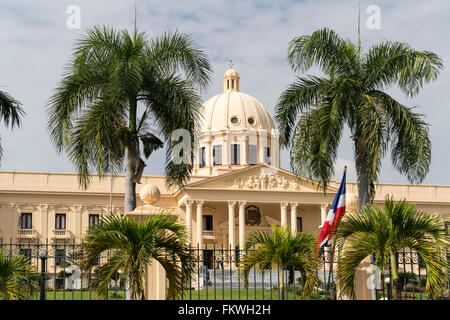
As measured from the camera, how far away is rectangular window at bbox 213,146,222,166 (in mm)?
62688

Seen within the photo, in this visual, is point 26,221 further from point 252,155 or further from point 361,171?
point 361,171

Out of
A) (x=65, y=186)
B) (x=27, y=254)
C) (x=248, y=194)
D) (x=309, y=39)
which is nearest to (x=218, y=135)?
(x=248, y=194)

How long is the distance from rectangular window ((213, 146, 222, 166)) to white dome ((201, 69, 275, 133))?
1.75 meters

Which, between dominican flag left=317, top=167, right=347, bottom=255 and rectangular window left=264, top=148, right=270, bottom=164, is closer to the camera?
dominican flag left=317, top=167, right=347, bottom=255

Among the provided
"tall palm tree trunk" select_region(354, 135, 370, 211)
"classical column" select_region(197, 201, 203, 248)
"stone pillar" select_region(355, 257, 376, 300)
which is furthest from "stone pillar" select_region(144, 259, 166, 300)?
"classical column" select_region(197, 201, 203, 248)

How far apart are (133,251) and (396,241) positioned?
488 centimetres

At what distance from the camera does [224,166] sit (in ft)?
202

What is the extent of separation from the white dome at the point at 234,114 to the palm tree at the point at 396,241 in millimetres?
49720

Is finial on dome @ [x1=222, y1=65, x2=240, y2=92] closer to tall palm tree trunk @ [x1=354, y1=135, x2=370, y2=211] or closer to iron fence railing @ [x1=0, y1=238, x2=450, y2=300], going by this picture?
iron fence railing @ [x1=0, y1=238, x2=450, y2=300]

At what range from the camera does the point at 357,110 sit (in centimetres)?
1808

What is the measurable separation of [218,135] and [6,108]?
44.2 meters

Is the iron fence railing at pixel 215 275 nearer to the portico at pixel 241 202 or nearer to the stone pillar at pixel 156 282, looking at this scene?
the stone pillar at pixel 156 282

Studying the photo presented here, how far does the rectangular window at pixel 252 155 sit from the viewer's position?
204 ft

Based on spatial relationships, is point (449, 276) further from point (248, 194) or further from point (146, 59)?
point (248, 194)
